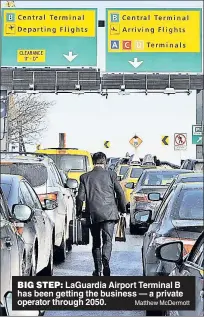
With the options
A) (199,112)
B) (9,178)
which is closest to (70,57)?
(9,178)

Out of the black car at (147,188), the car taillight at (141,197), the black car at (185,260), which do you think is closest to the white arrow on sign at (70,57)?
the black car at (147,188)

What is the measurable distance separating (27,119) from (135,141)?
915mm

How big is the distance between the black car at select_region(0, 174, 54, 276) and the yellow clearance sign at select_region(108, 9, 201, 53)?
1517mm

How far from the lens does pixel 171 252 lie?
611 cm

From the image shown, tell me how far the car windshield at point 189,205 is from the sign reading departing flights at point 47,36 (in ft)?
5.15

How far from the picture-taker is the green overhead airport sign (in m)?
7.07

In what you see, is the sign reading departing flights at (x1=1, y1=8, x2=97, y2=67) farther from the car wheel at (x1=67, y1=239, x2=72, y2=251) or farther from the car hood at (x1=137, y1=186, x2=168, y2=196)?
the car wheel at (x1=67, y1=239, x2=72, y2=251)

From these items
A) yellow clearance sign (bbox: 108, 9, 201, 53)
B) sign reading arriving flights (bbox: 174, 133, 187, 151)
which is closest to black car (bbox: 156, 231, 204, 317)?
sign reading arriving flights (bbox: 174, 133, 187, 151)

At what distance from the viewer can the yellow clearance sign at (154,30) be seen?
7.59 m

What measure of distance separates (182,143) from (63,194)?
4.68 m

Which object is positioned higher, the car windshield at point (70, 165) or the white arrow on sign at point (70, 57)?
the white arrow on sign at point (70, 57)

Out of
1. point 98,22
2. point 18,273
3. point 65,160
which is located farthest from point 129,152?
point 65,160

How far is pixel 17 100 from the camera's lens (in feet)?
25.3

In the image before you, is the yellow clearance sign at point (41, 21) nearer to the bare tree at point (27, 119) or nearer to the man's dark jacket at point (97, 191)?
the bare tree at point (27, 119)
